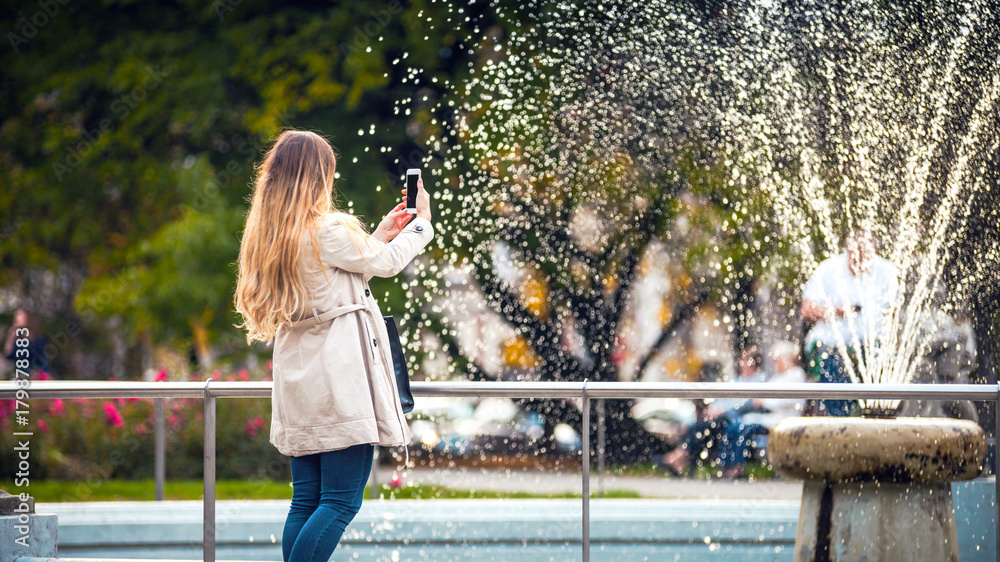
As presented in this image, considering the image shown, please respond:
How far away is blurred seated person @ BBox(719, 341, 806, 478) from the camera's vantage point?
426 inches

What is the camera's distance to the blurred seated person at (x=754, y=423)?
10820 mm

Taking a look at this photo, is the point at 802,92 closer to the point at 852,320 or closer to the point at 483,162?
the point at 852,320

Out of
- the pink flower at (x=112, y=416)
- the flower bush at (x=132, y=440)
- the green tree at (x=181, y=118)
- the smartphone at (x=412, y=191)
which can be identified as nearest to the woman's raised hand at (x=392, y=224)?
the smartphone at (x=412, y=191)

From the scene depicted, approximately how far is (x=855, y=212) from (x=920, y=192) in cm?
122

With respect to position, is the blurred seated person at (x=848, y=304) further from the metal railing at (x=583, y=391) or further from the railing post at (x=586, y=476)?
the railing post at (x=586, y=476)

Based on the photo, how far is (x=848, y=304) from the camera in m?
5.34

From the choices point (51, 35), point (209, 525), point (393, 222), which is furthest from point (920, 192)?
point (51, 35)

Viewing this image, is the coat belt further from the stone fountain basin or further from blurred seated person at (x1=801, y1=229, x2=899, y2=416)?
blurred seated person at (x1=801, y1=229, x2=899, y2=416)

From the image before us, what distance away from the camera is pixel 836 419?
3902 mm

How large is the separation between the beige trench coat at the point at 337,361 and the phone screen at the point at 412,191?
0.21m

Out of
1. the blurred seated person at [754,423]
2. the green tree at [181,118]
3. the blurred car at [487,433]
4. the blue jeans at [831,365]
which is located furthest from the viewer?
the blurred car at [487,433]

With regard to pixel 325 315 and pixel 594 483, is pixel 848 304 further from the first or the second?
pixel 594 483

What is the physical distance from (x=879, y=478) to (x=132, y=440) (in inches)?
322

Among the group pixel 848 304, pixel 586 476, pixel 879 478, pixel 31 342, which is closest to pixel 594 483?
pixel 848 304
